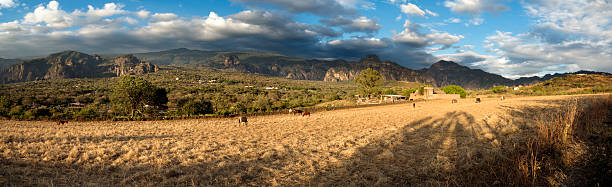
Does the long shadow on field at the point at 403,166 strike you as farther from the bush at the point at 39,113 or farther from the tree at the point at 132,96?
the bush at the point at 39,113

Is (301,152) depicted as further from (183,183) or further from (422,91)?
(422,91)

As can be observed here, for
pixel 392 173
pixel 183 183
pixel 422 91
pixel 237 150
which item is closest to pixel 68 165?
pixel 183 183

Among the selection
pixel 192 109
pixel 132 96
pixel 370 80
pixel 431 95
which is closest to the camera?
pixel 132 96

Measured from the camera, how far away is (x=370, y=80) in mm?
64562

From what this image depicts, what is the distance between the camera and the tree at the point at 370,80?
64250mm

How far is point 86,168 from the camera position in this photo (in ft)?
28.5

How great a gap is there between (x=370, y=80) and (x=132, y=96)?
50.9 m

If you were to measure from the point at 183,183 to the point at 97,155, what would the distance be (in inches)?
239

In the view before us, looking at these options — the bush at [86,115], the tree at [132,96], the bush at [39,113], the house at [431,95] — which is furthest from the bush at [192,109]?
the house at [431,95]

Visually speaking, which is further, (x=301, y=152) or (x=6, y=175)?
(x=301, y=152)

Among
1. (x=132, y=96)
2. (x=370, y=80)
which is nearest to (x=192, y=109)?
(x=132, y=96)

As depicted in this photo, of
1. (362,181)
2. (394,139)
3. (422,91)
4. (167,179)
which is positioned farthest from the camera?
(422,91)

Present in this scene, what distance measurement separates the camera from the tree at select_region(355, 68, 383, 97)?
6425 centimetres

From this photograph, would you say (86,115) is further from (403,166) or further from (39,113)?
(403,166)
